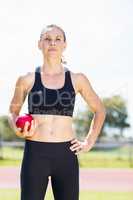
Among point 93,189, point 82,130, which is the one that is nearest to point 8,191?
point 93,189

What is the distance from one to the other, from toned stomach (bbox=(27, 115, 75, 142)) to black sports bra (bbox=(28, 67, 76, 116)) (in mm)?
37

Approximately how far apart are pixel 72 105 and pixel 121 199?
5155 mm

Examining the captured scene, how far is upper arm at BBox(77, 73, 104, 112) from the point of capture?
3.49 metres

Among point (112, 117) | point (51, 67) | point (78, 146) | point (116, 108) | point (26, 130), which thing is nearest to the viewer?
point (26, 130)

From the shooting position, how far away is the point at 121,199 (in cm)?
829

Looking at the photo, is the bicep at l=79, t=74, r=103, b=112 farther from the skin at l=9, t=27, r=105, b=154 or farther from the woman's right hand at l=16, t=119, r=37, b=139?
the woman's right hand at l=16, t=119, r=37, b=139

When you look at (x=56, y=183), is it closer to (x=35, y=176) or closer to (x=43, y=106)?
(x=35, y=176)

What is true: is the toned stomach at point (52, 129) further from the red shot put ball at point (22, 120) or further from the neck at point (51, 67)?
the neck at point (51, 67)

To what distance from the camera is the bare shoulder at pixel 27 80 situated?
343 cm

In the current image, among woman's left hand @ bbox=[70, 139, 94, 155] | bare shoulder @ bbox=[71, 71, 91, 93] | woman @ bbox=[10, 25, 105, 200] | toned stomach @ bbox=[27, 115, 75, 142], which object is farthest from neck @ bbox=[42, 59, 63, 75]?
woman's left hand @ bbox=[70, 139, 94, 155]

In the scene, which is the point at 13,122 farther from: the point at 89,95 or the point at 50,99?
the point at 89,95

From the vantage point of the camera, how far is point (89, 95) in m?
3.54

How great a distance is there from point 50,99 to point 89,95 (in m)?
0.30

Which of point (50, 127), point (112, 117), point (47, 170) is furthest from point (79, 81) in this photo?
point (112, 117)
